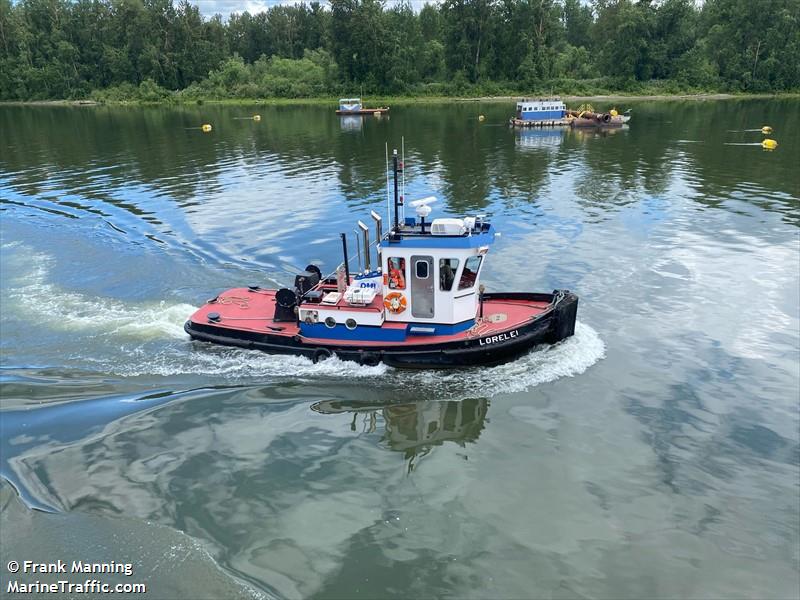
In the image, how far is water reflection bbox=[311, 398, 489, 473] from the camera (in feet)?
37.6

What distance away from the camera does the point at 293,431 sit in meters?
11.7

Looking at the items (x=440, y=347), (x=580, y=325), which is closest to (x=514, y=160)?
(x=580, y=325)

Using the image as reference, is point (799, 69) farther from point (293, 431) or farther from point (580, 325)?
point (293, 431)

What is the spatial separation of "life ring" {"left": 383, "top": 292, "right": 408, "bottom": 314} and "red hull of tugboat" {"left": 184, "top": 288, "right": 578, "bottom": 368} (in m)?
0.37

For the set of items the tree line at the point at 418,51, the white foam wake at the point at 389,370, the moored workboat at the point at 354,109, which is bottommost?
the white foam wake at the point at 389,370

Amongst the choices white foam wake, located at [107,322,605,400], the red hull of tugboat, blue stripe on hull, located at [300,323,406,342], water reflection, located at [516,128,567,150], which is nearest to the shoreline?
water reflection, located at [516,128,567,150]

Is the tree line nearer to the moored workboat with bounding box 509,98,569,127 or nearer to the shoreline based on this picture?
the shoreline

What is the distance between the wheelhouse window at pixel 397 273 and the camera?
533 inches

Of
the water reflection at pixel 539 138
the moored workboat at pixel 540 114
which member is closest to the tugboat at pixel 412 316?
the water reflection at pixel 539 138

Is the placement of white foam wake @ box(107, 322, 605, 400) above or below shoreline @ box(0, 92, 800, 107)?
below

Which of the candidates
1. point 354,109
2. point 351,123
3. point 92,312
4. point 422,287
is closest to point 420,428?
point 422,287

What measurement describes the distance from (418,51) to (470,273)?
320 ft

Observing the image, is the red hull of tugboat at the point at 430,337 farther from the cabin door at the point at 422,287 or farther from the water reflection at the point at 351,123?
the water reflection at the point at 351,123

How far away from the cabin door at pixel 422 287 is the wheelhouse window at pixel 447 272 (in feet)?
0.75
